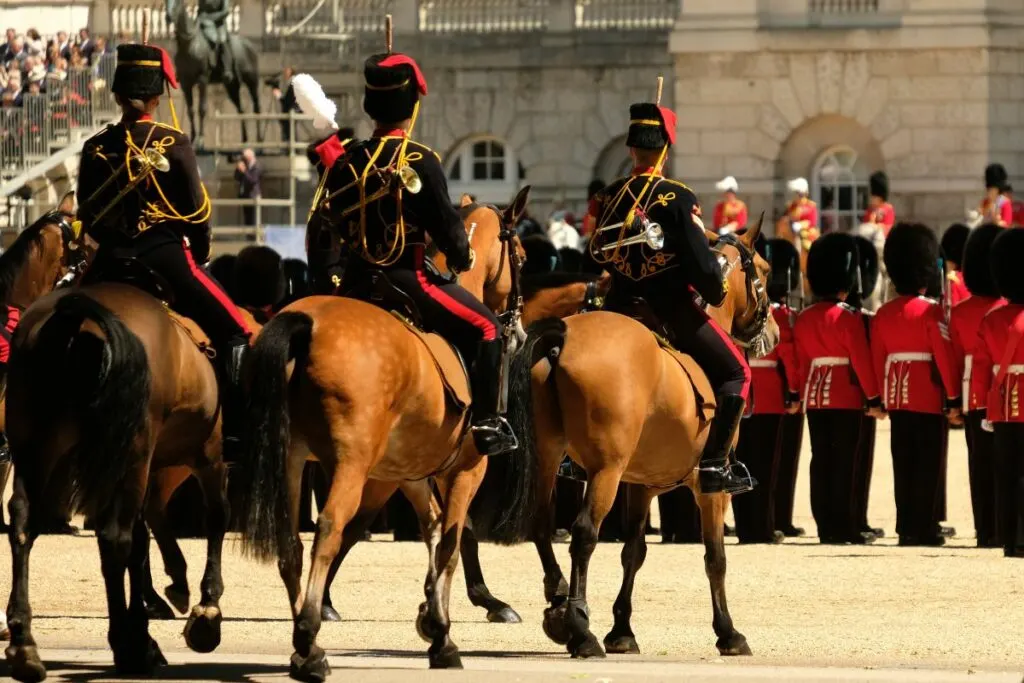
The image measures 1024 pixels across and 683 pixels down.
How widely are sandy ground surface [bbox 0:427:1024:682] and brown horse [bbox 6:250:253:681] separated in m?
0.28

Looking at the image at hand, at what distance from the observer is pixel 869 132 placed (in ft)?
108

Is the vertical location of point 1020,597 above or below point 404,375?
below

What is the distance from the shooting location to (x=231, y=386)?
991 centimetres

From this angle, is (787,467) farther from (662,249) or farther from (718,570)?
(662,249)

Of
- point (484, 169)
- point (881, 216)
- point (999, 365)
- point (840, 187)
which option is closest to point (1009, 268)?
point (999, 365)

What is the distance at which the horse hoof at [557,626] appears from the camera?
10.4 m

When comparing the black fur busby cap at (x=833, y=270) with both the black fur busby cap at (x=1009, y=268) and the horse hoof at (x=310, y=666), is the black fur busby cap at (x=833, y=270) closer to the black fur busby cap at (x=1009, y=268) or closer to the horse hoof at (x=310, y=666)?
the black fur busby cap at (x=1009, y=268)

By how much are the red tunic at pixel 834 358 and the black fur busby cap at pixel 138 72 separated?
6433 mm

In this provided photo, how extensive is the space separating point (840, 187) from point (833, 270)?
17.4 metres

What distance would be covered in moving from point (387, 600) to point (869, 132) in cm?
2114

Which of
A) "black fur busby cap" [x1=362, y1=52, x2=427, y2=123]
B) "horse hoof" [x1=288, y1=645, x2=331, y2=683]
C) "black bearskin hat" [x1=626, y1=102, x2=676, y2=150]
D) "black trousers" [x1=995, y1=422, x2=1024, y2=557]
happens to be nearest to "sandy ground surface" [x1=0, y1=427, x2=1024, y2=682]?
"black trousers" [x1=995, y1=422, x2=1024, y2=557]

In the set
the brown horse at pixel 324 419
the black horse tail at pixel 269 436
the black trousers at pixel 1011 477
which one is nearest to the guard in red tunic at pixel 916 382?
the black trousers at pixel 1011 477

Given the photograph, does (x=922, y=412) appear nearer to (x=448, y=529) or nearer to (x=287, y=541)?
(x=448, y=529)

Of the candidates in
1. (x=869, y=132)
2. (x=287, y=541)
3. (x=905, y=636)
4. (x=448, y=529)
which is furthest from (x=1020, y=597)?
(x=869, y=132)
